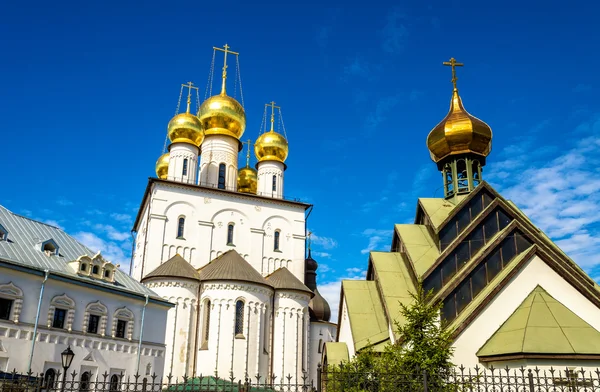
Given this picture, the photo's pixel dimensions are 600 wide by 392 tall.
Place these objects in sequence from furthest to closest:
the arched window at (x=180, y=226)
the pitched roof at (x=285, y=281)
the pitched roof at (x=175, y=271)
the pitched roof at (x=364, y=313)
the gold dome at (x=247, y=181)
Answer: the gold dome at (x=247, y=181) → the arched window at (x=180, y=226) → the pitched roof at (x=285, y=281) → the pitched roof at (x=175, y=271) → the pitched roof at (x=364, y=313)

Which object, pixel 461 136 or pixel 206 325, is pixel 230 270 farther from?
pixel 461 136

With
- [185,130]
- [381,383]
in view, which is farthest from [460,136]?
[185,130]

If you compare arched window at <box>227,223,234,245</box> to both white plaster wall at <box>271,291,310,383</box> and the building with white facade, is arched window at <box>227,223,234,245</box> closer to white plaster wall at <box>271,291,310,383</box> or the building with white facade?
white plaster wall at <box>271,291,310,383</box>

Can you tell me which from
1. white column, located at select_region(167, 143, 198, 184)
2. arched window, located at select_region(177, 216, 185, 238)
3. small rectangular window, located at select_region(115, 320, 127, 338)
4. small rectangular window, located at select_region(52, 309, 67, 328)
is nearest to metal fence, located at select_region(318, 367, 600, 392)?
small rectangular window, located at select_region(52, 309, 67, 328)

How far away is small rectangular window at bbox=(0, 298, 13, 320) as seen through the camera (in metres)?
16.8

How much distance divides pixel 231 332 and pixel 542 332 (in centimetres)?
1595

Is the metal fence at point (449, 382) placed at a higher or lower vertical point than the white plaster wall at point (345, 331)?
lower

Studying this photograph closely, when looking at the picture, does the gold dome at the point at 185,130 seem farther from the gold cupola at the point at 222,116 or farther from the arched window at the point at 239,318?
the arched window at the point at 239,318

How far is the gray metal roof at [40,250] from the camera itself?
17922mm

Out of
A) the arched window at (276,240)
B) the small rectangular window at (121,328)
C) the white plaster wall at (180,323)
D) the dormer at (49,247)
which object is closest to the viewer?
the dormer at (49,247)

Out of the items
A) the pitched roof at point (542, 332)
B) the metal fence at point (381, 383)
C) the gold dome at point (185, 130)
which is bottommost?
the metal fence at point (381, 383)

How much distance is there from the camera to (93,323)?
19.5m

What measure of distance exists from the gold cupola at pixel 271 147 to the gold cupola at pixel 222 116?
1.56 m

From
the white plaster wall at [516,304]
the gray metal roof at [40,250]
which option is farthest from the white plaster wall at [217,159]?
the white plaster wall at [516,304]
